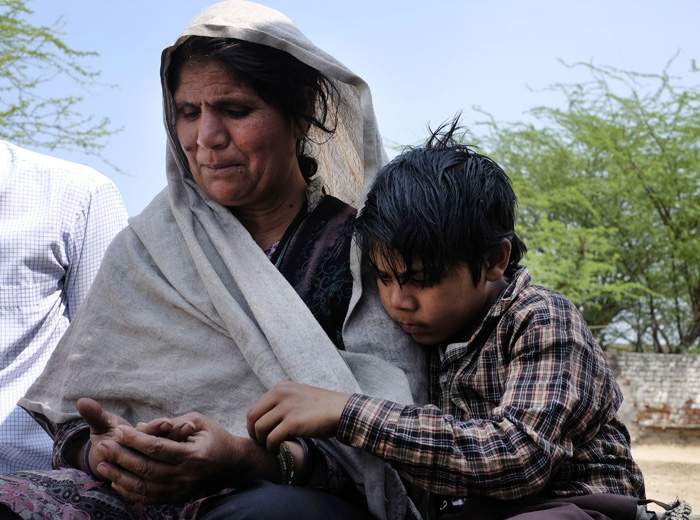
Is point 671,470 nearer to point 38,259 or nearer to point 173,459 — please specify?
point 38,259

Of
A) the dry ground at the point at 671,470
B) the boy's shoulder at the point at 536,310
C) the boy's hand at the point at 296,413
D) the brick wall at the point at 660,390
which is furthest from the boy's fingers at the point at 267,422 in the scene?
the brick wall at the point at 660,390

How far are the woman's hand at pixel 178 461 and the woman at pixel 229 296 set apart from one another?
14 millimetres

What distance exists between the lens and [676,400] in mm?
15070

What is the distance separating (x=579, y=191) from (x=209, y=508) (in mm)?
16993

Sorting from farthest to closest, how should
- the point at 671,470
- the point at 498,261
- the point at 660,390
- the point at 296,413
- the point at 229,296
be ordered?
the point at 660,390 → the point at 671,470 → the point at 229,296 → the point at 498,261 → the point at 296,413

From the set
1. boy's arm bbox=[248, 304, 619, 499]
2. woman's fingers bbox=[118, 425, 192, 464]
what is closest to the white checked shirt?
woman's fingers bbox=[118, 425, 192, 464]

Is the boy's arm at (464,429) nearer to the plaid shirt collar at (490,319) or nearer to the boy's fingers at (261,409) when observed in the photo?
the boy's fingers at (261,409)

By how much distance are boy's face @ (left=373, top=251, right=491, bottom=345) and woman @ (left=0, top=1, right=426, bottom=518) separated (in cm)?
14

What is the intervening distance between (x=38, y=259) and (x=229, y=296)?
1.11 meters

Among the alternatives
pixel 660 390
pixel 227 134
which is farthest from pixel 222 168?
pixel 660 390

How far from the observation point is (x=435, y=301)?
2447 millimetres

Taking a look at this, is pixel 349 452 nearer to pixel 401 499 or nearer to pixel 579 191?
pixel 401 499

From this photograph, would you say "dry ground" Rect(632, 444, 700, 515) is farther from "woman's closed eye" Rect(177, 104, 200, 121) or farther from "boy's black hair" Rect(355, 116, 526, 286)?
"woman's closed eye" Rect(177, 104, 200, 121)

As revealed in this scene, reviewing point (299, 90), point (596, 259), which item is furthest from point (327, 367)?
point (596, 259)
